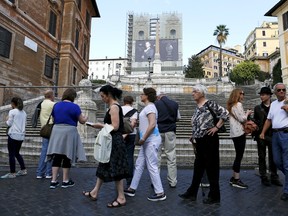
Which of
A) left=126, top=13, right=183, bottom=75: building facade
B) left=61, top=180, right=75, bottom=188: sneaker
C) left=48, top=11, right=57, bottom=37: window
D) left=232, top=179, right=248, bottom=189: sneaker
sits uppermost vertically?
left=126, top=13, right=183, bottom=75: building facade

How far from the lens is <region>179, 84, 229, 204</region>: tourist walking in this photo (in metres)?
4.11

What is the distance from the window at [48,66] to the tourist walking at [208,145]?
784 inches

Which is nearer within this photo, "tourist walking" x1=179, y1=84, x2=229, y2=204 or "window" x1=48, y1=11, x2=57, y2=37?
"tourist walking" x1=179, y1=84, x2=229, y2=204

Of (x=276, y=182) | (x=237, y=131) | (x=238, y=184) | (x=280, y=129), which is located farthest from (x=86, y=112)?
(x=280, y=129)

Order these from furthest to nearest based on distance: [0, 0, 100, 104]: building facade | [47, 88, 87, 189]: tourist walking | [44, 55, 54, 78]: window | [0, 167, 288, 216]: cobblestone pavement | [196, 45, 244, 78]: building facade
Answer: [196, 45, 244, 78]: building facade < [44, 55, 54, 78]: window < [0, 0, 100, 104]: building facade < [47, 88, 87, 189]: tourist walking < [0, 167, 288, 216]: cobblestone pavement

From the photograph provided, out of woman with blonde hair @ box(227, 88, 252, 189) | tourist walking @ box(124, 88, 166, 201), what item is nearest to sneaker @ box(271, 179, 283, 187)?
woman with blonde hair @ box(227, 88, 252, 189)

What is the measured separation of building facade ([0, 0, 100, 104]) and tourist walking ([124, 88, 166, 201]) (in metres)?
8.75

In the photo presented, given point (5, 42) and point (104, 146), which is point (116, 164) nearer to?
point (104, 146)

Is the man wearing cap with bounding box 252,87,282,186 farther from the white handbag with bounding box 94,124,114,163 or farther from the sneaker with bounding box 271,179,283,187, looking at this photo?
the white handbag with bounding box 94,124,114,163

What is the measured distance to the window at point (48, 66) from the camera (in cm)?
2189

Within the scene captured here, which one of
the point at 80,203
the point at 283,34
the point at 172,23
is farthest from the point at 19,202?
the point at 172,23

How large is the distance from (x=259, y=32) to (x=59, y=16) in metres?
77.1

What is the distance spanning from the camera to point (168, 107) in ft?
16.9

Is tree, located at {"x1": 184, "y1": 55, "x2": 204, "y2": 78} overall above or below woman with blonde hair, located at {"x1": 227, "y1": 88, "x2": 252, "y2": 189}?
above
